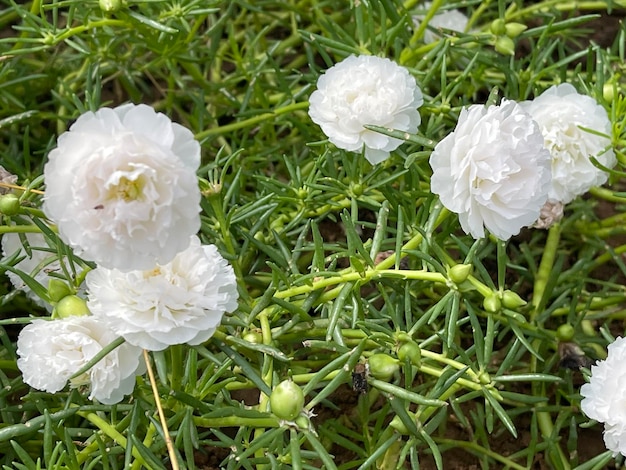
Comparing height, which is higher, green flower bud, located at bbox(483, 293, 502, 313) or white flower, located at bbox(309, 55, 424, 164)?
white flower, located at bbox(309, 55, 424, 164)

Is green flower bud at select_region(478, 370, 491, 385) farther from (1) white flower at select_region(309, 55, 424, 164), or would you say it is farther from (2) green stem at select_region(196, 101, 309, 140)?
(2) green stem at select_region(196, 101, 309, 140)

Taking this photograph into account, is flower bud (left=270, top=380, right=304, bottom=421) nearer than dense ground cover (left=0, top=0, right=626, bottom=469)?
Yes

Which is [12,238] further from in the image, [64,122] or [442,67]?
[442,67]

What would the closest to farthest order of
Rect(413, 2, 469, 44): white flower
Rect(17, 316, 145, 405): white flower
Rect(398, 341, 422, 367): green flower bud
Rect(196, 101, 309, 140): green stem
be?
Rect(17, 316, 145, 405): white flower → Rect(398, 341, 422, 367): green flower bud → Rect(196, 101, 309, 140): green stem → Rect(413, 2, 469, 44): white flower

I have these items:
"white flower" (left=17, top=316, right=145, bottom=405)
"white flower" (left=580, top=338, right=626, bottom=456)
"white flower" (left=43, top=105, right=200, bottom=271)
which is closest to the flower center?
"white flower" (left=43, top=105, right=200, bottom=271)

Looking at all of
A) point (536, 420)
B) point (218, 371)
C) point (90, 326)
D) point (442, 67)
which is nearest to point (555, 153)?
point (442, 67)

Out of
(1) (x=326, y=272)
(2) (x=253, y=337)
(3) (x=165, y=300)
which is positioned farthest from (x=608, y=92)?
(3) (x=165, y=300)

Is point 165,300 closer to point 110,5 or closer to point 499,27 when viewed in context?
point 110,5
